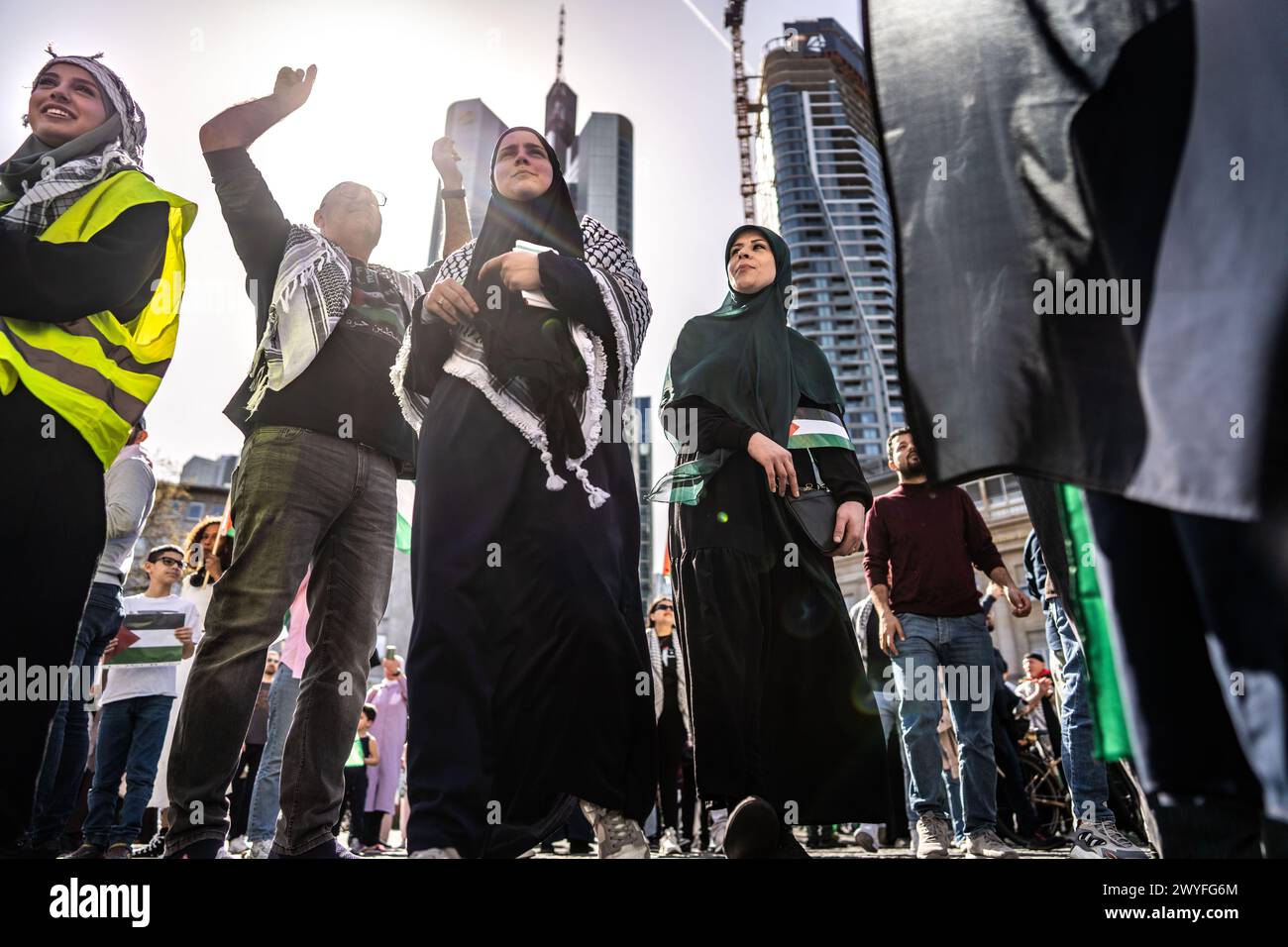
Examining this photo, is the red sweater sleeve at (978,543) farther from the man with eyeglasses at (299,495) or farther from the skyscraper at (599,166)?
the skyscraper at (599,166)

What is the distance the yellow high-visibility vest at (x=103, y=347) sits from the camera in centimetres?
212

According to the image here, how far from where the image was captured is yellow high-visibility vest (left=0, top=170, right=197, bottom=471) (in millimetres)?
2119

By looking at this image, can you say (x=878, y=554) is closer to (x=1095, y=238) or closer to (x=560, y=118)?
(x=1095, y=238)

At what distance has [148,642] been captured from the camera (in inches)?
156

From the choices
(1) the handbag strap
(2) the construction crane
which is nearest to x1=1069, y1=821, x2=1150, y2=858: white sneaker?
(1) the handbag strap

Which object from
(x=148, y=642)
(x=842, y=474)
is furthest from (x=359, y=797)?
(x=842, y=474)

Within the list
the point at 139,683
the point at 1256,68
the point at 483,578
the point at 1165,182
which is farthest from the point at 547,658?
the point at 139,683

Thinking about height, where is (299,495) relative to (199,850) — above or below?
above

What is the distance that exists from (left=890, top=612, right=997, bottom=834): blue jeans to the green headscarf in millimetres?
1431

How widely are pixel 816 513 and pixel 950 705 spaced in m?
1.70

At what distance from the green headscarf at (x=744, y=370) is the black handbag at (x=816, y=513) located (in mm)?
205

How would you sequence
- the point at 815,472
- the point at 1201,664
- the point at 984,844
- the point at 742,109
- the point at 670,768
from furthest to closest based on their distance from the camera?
the point at 742,109, the point at 670,768, the point at 984,844, the point at 815,472, the point at 1201,664

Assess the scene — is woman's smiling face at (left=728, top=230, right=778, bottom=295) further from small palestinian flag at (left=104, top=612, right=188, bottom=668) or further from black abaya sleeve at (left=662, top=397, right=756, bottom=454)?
small palestinian flag at (left=104, top=612, right=188, bottom=668)

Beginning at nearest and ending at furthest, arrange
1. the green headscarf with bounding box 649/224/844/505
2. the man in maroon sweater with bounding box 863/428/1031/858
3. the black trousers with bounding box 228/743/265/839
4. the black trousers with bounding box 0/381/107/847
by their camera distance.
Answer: the black trousers with bounding box 0/381/107/847 < the green headscarf with bounding box 649/224/844/505 < the man in maroon sweater with bounding box 863/428/1031/858 < the black trousers with bounding box 228/743/265/839
